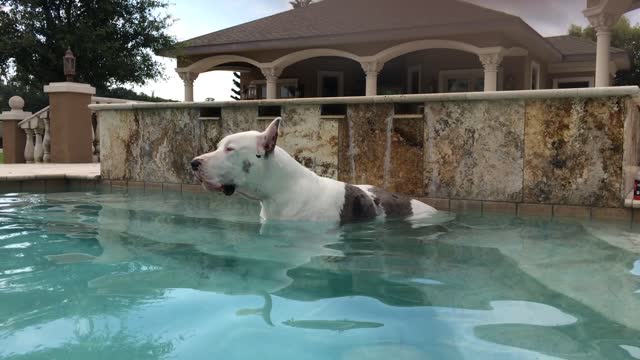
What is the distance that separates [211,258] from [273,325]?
1.62 m

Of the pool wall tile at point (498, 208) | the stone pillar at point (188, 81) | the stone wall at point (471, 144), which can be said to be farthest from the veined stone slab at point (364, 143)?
the stone pillar at point (188, 81)

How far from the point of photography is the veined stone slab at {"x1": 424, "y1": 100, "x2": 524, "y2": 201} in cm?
662

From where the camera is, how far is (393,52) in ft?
59.7

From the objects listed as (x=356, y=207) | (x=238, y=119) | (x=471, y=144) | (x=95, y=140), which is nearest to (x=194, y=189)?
(x=238, y=119)

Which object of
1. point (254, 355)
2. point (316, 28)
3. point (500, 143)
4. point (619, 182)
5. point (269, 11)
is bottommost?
point (254, 355)

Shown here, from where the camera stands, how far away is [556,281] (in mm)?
3564

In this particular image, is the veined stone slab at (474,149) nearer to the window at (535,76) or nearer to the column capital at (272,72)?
the column capital at (272,72)

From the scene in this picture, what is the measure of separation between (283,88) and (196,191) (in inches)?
606

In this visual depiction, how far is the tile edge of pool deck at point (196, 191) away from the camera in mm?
6223

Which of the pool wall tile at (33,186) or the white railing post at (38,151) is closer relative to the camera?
the pool wall tile at (33,186)

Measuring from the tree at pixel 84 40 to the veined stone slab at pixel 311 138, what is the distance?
20.1 m

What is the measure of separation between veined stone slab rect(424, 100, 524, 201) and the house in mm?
9675

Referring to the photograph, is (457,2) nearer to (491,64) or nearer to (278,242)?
(491,64)

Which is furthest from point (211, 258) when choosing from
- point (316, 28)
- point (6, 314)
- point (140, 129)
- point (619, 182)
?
point (316, 28)
